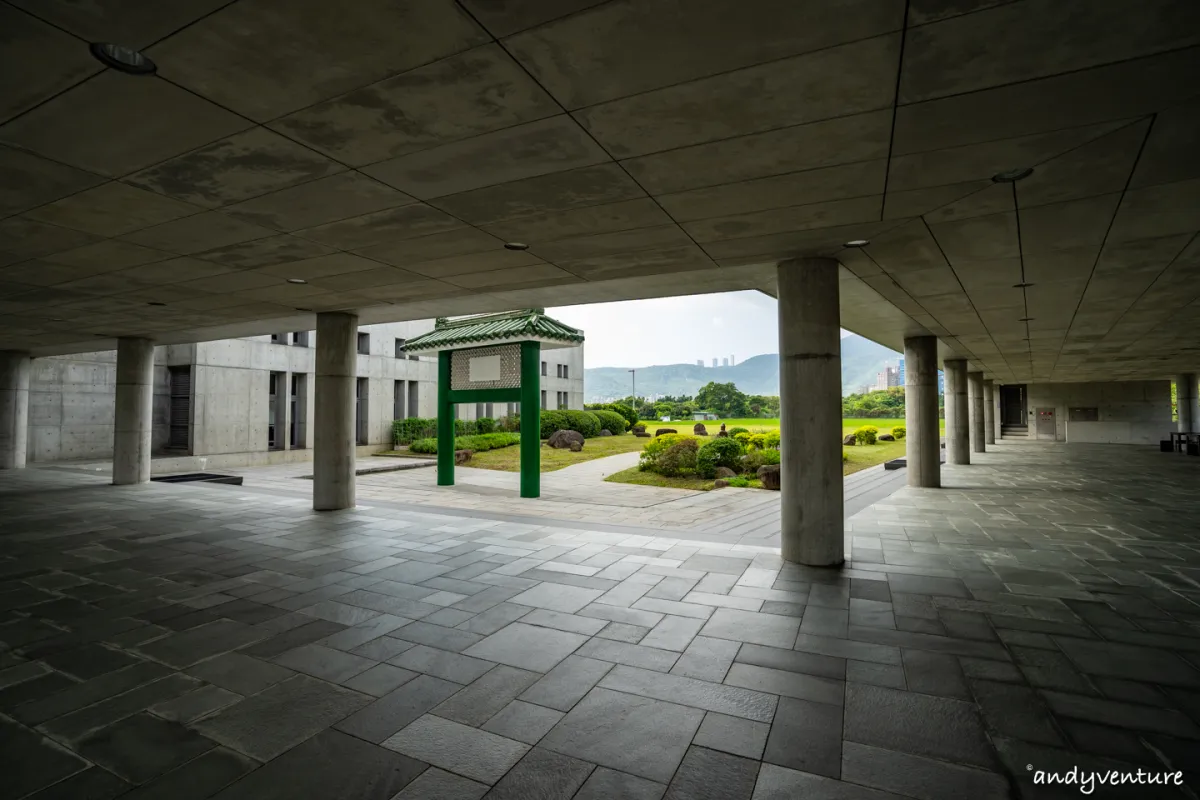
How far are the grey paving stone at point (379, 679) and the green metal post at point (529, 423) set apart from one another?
32.5 ft

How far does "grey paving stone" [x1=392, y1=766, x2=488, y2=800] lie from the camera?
110 inches

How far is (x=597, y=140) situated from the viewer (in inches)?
165

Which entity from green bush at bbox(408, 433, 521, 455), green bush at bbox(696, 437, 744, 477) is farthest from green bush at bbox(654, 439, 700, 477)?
green bush at bbox(408, 433, 521, 455)

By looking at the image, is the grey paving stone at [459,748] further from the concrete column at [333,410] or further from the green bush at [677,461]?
the green bush at [677,461]

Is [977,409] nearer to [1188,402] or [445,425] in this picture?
[1188,402]

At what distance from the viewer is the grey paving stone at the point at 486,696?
356 centimetres

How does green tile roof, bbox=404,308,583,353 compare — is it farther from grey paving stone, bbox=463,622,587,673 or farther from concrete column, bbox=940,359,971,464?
concrete column, bbox=940,359,971,464

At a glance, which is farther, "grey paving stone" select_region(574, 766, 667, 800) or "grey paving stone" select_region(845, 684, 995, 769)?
"grey paving stone" select_region(845, 684, 995, 769)

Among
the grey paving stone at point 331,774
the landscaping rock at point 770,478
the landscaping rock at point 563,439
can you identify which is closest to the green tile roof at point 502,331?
the landscaping rock at point 770,478

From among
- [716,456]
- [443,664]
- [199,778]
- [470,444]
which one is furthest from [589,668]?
[470,444]

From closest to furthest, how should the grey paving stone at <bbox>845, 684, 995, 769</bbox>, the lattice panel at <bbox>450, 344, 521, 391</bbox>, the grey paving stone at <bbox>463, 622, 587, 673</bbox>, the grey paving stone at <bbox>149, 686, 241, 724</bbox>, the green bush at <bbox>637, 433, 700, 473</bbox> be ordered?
the grey paving stone at <bbox>845, 684, 995, 769</bbox> < the grey paving stone at <bbox>149, 686, 241, 724</bbox> < the grey paving stone at <bbox>463, 622, 587, 673</bbox> < the lattice panel at <bbox>450, 344, 521, 391</bbox> < the green bush at <bbox>637, 433, 700, 473</bbox>

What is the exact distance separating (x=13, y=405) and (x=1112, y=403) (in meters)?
52.9

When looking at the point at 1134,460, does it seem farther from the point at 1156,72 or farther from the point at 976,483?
the point at 1156,72

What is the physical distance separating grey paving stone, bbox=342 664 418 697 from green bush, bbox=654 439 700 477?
50.2 ft
